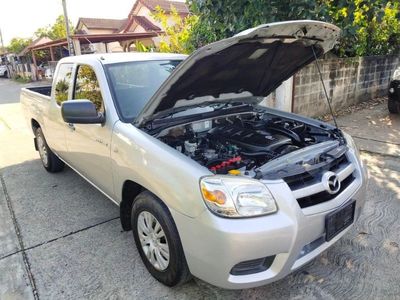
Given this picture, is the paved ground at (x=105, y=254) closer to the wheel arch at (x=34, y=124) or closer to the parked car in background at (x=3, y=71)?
the wheel arch at (x=34, y=124)

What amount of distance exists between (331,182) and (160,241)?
4.12 feet

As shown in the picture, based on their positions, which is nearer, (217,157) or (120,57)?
(217,157)

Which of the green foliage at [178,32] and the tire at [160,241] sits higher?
the green foliage at [178,32]

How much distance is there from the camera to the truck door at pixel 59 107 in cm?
382

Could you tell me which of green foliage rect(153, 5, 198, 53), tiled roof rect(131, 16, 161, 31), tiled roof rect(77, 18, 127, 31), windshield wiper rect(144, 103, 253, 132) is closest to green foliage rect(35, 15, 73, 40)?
tiled roof rect(77, 18, 127, 31)

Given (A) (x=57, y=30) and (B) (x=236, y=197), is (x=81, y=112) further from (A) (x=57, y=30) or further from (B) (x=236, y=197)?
(A) (x=57, y=30)

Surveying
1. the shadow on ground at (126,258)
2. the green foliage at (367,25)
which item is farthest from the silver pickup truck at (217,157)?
the green foliage at (367,25)

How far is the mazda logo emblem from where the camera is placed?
7.20 ft

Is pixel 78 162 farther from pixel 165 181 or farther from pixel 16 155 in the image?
pixel 16 155

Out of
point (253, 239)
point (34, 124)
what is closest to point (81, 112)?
point (253, 239)

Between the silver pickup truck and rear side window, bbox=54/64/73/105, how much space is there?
3cm

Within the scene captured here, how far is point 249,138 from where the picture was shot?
2.97 m

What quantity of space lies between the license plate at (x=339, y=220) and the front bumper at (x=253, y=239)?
0.15 ft

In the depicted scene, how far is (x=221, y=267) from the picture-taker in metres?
1.95
